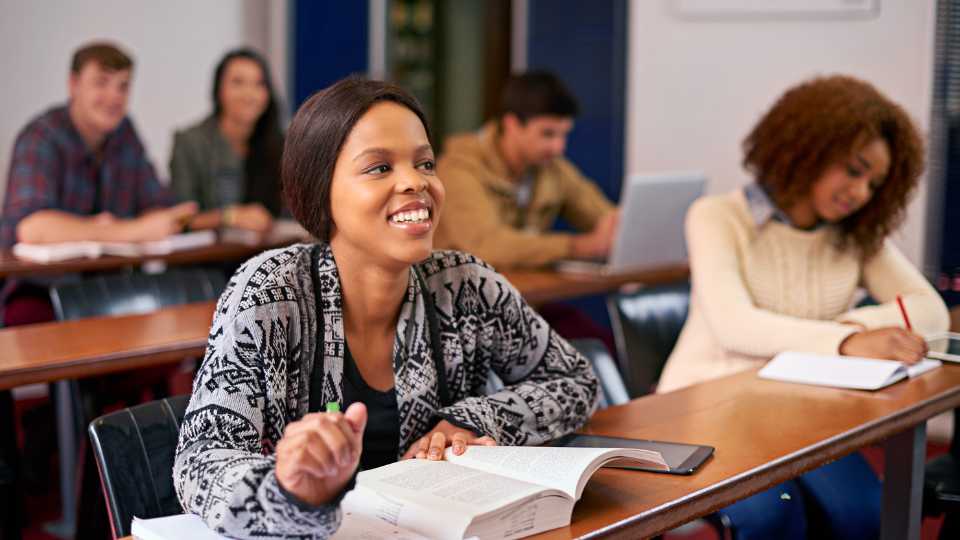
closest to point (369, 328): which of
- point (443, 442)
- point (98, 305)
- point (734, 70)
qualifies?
point (443, 442)

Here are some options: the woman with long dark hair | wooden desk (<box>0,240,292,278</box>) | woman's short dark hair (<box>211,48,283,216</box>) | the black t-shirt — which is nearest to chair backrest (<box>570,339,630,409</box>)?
the black t-shirt

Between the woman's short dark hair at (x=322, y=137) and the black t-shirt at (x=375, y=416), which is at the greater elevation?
the woman's short dark hair at (x=322, y=137)

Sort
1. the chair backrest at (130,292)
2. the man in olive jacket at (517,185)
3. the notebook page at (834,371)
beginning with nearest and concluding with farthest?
1. the notebook page at (834,371)
2. the chair backrest at (130,292)
3. the man in olive jacket at (517,185)

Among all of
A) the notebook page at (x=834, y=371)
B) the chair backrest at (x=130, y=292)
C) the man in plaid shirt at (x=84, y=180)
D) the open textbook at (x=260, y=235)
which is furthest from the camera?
the open textbook at (x=260, y=235)

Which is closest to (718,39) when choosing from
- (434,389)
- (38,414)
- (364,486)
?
(38,414)

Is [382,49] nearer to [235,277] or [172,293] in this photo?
[172,293]

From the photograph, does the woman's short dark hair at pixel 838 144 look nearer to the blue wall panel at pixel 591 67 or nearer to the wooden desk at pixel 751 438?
the wooden desk at pixel 751 438

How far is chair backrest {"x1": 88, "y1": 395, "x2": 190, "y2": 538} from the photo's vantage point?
1619 mm

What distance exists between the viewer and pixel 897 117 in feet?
8.68

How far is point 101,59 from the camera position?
4.18m

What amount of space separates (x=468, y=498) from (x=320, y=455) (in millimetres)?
221

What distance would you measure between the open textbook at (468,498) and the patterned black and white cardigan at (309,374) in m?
0.09

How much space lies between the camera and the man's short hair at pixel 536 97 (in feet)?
13.7

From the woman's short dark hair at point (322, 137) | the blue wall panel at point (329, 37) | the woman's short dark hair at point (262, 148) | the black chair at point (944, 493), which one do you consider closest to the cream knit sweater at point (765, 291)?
the black chair at point (944, 493)
